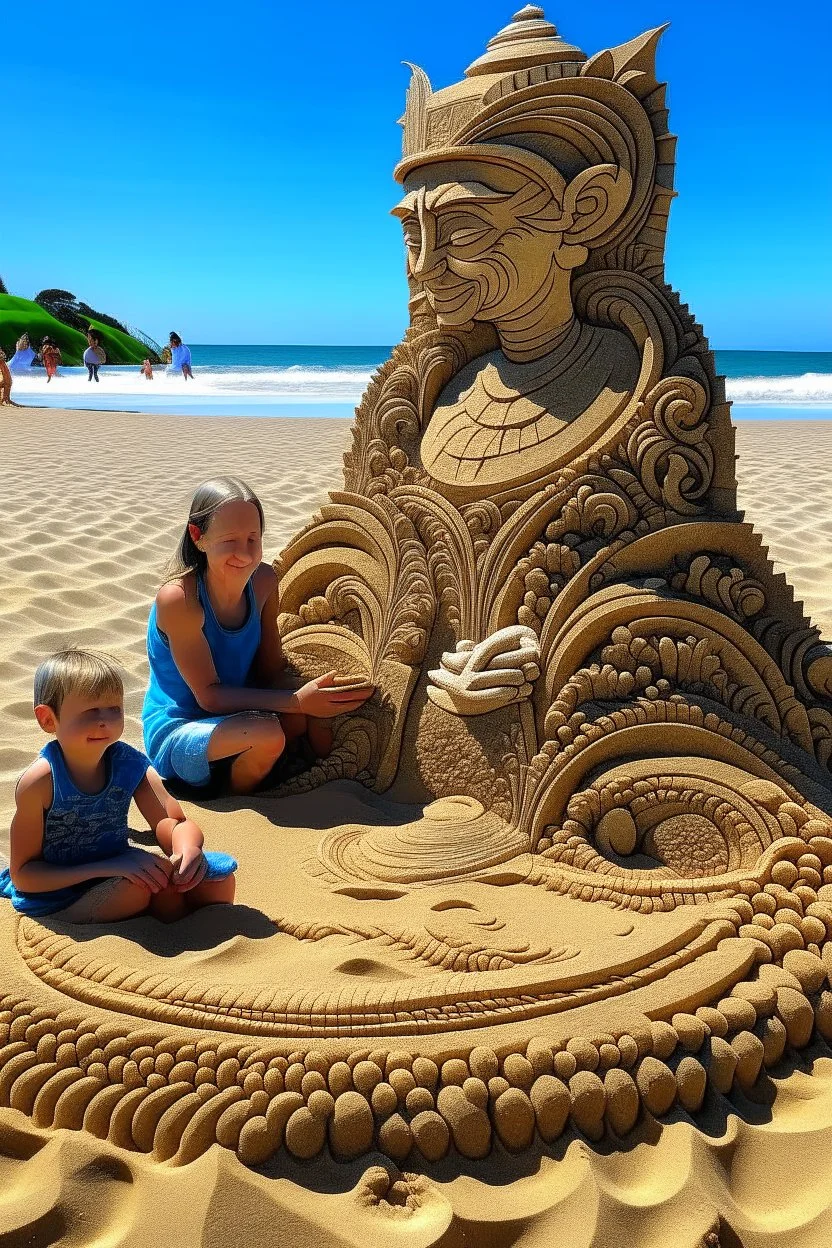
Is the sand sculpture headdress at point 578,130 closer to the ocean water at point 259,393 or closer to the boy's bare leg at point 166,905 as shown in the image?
the boy's bare leg at point 166,905

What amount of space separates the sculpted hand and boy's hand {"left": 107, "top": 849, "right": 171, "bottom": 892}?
2.92ft

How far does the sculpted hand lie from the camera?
2453 mm

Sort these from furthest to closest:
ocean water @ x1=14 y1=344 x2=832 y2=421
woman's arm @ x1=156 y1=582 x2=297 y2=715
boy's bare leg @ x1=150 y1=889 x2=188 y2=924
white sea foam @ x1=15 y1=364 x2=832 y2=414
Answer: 1. white sea foam @ x1=15 y1=364 x2=832 y2=414
2. ocean water @ x1=14 y1=344 x2=832 y2=421
3. woman's arm @ x1=156 y1=582 x2=297 y2=715
4. boy's bare leg @ x1=150 y1=889 x2=188 y2=924

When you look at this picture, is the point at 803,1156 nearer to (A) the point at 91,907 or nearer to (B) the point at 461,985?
(B) the point at 461,985

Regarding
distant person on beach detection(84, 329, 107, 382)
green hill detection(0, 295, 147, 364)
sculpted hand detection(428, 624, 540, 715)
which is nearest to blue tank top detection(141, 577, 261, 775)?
sculpted hand detection(428, 624, 540, 715)

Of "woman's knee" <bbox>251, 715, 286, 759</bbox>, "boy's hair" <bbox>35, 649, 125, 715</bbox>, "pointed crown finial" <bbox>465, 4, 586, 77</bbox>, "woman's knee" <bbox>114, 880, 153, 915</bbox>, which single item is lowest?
"woman's knee" <bbox>114, 880, 153, 915</bbox>

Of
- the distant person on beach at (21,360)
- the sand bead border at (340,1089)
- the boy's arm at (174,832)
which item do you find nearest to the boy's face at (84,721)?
the boy's arm at (174,832)

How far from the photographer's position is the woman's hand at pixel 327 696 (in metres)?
2.71

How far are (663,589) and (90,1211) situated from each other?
5.84 feet

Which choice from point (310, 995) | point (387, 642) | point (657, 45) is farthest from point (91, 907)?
point (657, 45)

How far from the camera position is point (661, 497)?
2.41m

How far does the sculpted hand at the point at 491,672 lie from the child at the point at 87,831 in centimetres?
76

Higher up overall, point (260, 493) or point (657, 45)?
point (657, 45)

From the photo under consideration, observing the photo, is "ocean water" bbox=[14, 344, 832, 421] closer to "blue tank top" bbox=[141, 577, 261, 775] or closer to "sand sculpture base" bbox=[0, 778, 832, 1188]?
"blue tank top" bbox=[141, 577, 261, 775]
